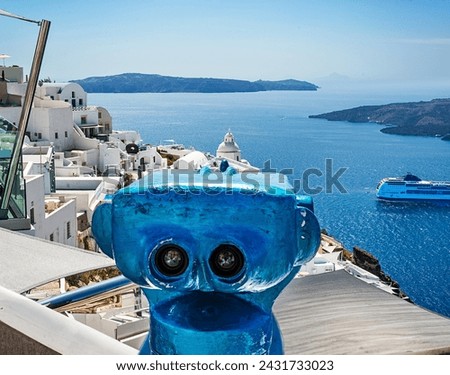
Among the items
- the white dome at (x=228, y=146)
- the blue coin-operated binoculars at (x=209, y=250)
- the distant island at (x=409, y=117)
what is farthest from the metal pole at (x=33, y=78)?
the distant island at (x=409, y=117)

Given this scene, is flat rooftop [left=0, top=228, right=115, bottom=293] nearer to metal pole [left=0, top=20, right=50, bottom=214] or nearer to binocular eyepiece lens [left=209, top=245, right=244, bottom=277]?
metal pole [left=0, top=20, right=50, bottom=214]

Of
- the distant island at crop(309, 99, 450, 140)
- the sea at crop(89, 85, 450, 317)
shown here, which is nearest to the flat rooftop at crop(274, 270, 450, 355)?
the sea at crop(89, 85, 450, 317)

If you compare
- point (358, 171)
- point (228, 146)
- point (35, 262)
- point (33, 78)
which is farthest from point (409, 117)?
point (35, 262)

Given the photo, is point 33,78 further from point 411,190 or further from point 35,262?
point 411,190

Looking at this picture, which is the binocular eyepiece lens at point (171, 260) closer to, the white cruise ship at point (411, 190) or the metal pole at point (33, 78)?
the metal pole at point (33, 78)
